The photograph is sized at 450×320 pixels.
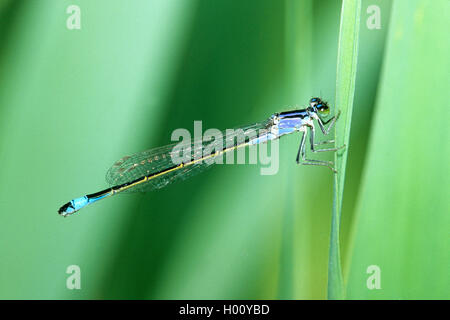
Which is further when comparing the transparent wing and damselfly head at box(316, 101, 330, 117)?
damselfly head at box(316, 101, 330, 117)

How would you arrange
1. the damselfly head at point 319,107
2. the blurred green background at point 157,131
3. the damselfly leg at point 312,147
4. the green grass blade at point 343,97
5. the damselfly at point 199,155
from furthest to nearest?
the damselfly head at point 319,107, the damselfly at point 199,155, the damselfly leg at point 312,147, the blurred green background at point 157,131, the green grass blade at point 343,97

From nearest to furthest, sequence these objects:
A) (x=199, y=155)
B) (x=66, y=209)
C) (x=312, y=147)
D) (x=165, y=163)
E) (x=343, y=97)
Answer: (x=343, y=97), (x=66, y=209), (x=312, y=147), (x=199, y=155), (x=165, y=163)

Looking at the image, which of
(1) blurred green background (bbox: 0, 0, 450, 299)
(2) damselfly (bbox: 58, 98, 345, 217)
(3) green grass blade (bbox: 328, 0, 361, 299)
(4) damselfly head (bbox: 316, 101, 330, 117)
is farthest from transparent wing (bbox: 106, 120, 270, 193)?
(3) green grass blade (bbox: 328, 0, 361, 299)

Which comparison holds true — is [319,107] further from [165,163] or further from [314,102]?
[165,163]

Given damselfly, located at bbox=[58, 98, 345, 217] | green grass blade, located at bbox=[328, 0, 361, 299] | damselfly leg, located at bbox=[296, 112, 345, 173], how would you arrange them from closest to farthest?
green grass blade, located at bbox=[328, 0, 361, 299] < damselfly leg, located at bbox=[296, 112, 345, 173] < damselfly, located at bbox=[58, 98, 345, 217]

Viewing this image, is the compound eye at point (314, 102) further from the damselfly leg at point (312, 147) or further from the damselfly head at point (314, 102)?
the damselfly leg at point (312, 147)

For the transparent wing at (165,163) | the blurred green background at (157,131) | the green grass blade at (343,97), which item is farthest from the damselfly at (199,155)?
the green grass blade at (343,97)

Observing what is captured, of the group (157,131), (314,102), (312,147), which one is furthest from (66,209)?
(314,102)

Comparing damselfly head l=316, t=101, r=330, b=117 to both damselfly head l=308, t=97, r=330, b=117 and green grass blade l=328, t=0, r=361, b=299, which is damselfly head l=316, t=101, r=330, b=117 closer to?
damselfly head l=308, t=97, r=330, b=117
